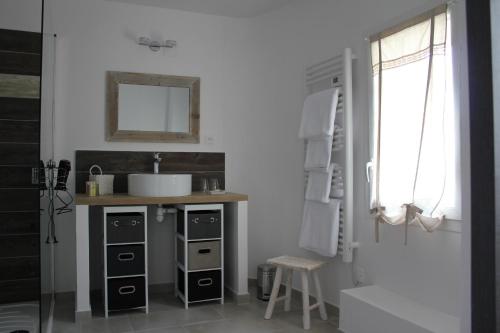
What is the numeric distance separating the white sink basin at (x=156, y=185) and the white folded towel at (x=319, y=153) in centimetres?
98

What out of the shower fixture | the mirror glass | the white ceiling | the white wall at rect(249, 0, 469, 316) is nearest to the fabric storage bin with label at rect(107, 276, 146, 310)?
the white wall at rect(249, 0, 469, 316)

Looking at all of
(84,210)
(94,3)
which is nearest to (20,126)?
(84,210)

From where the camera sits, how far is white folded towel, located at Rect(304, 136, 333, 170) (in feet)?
9.70

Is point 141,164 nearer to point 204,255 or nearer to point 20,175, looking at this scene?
point 204,255

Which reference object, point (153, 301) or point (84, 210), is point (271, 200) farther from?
point (84, 210)

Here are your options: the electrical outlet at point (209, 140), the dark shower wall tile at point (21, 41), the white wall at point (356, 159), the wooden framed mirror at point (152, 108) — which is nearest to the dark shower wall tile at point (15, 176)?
the dark shower wall tile at point (21, 41)

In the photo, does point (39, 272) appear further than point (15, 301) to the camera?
No

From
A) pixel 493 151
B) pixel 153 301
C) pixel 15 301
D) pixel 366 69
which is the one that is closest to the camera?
pixel 493 151

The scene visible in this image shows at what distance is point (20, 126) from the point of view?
2.39 m

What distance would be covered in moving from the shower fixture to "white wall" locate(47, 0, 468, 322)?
0.21 feet

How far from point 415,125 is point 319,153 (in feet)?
2.65

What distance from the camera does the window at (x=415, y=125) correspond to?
7.14 feet

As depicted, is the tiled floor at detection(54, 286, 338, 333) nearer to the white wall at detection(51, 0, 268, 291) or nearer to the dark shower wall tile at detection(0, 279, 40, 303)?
the dark shower wall tile at detection(0, 279, 40, 303)

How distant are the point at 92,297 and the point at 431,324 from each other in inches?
101
